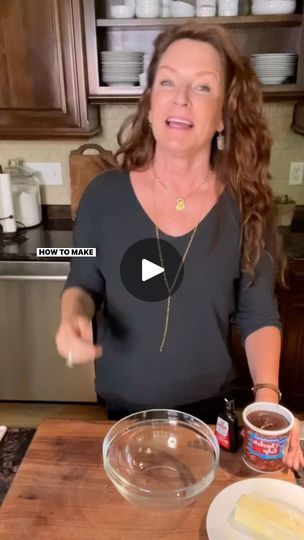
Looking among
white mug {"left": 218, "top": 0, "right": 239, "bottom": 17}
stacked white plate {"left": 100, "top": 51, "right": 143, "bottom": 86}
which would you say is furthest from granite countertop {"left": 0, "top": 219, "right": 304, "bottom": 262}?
white mug {"left": 218, "top": 0, "right": 239, "bottom": 17}

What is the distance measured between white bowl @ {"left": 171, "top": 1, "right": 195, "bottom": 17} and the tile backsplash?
1.76 feet

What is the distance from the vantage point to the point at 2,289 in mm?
2207

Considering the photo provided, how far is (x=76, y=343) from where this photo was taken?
0.93 metres

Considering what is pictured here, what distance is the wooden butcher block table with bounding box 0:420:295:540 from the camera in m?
0.76

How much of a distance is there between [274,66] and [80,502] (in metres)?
1.90

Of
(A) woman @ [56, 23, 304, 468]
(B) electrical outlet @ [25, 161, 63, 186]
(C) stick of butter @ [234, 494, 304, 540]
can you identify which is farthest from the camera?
(B) electrical outlet @ [25, 161, 63, 186]

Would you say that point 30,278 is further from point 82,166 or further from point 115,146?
point 115,146

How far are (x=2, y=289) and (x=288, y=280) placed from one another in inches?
50.8

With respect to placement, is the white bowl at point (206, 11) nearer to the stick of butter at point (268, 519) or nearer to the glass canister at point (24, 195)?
the glass canister at point (24, 195)

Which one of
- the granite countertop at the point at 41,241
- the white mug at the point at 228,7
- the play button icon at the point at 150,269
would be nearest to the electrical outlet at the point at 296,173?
the white mug at the point at 228,7

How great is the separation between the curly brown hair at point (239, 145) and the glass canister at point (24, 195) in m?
1.26

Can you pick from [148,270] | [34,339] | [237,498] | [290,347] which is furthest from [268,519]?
[34,339]

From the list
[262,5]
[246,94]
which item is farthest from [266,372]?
[262,5]

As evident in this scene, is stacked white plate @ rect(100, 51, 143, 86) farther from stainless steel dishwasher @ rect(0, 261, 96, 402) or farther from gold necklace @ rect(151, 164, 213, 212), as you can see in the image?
gold necklace @ rect(151, 164, 213, 212)
